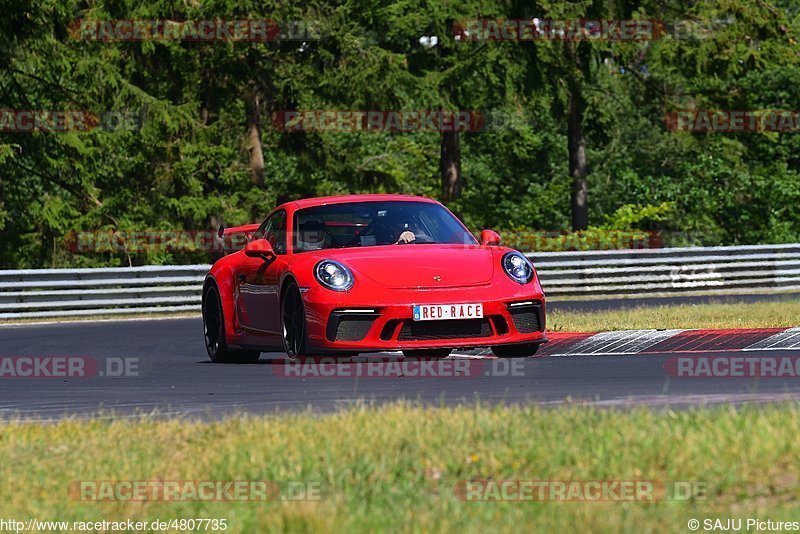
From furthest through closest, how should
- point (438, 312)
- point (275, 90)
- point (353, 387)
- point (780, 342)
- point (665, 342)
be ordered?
point (275, 90) → point (665, 342) → point (780, 342) → point (438, 312) → point (353, 387)

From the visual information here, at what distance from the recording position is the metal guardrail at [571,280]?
1030 inches

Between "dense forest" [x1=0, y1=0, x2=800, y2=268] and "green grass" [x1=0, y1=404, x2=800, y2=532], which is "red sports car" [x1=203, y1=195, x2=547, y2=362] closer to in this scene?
"green grass" [x1=0, y1=404, x2=800, y2=532]

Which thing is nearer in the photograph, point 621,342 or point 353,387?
point 353,387

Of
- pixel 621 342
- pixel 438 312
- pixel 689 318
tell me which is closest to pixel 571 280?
pixel 689 318

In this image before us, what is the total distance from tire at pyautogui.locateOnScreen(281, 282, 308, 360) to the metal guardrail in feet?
45.3

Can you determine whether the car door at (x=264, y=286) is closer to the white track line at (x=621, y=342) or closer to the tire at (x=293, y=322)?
the tire at (x=293, y=322)

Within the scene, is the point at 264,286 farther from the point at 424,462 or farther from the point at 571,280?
the point at 571,280

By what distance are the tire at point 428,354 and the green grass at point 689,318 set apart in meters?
2.40

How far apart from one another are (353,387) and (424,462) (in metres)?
4.37

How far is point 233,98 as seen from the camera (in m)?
42.2

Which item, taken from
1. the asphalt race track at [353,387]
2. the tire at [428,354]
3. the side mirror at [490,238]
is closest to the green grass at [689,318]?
the tire at [428,354]

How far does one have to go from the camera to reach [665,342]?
14.5m

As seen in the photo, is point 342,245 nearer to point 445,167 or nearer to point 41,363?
point 41,363

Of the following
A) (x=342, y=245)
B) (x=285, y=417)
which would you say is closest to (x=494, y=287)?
(x=342, y=245)
